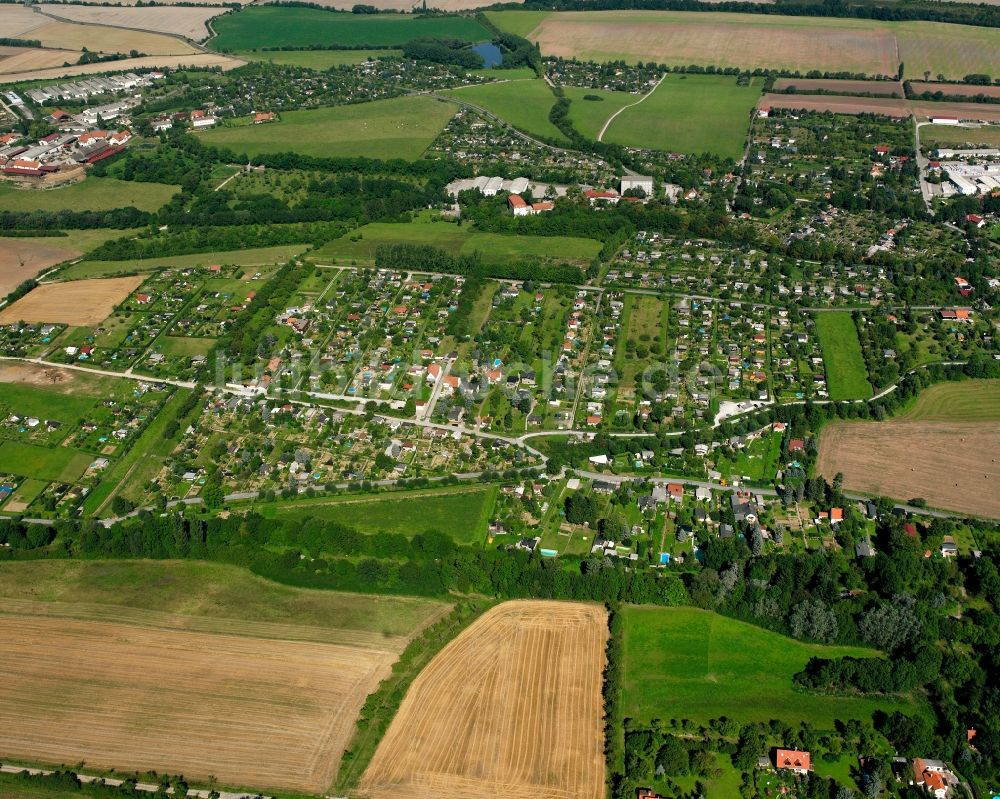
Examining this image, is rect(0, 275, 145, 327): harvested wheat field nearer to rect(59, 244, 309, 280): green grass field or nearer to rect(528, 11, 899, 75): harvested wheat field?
rect(59, 244, 309, 280): green grass field

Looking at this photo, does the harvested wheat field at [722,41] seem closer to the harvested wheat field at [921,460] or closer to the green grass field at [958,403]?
the green grass field at [958,403]

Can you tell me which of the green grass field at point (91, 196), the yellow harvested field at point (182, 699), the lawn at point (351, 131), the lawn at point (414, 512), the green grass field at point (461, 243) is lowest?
the yellow harvested field at point (182, 699)

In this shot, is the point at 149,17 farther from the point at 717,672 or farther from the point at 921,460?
the point at 717,672

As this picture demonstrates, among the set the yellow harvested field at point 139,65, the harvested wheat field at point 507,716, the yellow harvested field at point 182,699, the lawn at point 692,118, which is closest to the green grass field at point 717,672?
the harvested wheat field at point 507,716

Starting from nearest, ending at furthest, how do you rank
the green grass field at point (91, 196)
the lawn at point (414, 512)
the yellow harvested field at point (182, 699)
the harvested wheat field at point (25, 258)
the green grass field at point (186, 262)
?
1. the yellow harvested field at point (182, 699)
2. the lawn at point (414, 512)
3. the harvested wheat field at point (25, 258)
4. the green grass field at point (186, 262)
5. the green grass field at point (91, 196)

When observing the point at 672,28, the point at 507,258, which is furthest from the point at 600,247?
the point at 672,28
